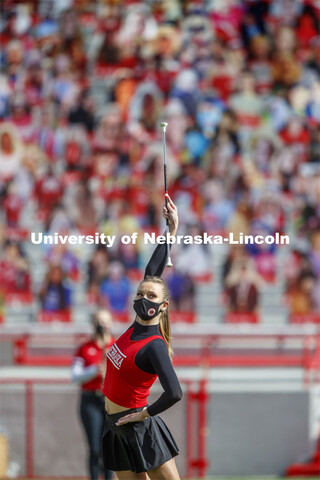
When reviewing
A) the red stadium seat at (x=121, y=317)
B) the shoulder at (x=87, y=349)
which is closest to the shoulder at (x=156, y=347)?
the shoulder at (x=87, y=349)

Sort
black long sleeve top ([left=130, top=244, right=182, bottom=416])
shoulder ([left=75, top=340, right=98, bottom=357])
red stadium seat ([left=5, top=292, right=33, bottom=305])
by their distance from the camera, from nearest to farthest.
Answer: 1. black long sleeve top ([left=130, top=244, right=182, bottom=416])
2. shoulder ([left=75, top=340, right=98, bottom=357])
3. red stadium seat ([left=5, top=292, right=33, bottom=305])

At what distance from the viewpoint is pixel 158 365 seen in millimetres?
4031

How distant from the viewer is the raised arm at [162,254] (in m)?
4.61

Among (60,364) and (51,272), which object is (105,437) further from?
(51,272)

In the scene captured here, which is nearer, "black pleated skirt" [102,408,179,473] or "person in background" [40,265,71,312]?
"black pleated skirt" [102,408,179,473]

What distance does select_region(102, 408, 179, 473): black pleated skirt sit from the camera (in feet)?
13.8

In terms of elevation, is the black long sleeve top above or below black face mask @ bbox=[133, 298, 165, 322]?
below

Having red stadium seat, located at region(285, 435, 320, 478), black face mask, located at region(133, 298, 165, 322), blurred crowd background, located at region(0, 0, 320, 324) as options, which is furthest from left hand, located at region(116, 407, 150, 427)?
blurred crowd background, located at region(0, 0, 320, 324)

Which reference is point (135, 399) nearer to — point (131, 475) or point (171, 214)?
point (131, 475)

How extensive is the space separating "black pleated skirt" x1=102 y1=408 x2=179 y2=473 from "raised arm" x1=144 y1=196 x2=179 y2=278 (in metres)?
0.75

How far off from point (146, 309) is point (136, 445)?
2.10ft

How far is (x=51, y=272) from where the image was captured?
12641 millimetres

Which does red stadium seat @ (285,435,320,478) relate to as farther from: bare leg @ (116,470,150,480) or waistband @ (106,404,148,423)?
waistband @ (106,404,148,423)

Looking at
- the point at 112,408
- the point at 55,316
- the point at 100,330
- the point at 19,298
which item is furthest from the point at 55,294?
the point at 112,408
